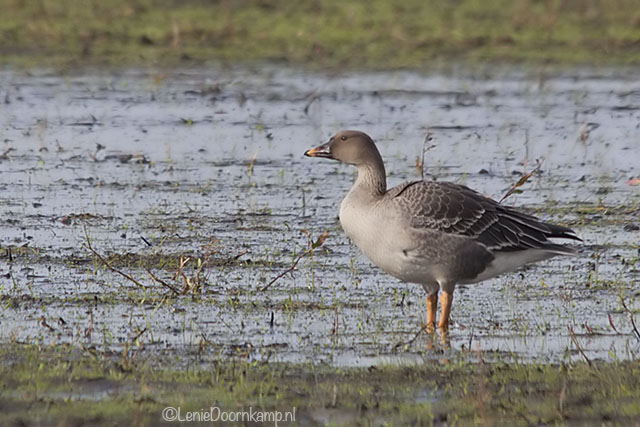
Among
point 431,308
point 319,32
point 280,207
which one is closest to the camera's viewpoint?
point 431,308

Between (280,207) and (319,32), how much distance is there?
12434 millimetres

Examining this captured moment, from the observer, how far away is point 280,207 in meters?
11.7

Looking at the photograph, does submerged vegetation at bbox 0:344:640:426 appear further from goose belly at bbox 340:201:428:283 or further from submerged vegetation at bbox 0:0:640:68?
submerged vegetation at bbox 0:0:640:68

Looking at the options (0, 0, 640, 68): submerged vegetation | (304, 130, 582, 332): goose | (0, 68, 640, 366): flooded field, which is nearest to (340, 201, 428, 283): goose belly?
(304, 130, 582, 332): goose

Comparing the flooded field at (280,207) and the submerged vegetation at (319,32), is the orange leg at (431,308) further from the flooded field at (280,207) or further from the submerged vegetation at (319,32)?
the submerged vegetation at (319,32)

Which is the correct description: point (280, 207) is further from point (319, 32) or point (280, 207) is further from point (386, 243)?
point (319, 32)

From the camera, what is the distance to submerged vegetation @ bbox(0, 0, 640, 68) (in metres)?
22.1

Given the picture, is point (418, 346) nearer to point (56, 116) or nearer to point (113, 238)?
point (113, 238)

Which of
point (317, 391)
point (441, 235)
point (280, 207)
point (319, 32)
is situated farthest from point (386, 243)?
point (319, 32)

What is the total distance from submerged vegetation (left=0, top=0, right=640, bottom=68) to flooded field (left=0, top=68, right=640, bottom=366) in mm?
1236

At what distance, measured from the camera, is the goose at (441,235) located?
7977 mm

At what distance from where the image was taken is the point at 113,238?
10297mm

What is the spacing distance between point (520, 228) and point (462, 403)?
2402 millimetres

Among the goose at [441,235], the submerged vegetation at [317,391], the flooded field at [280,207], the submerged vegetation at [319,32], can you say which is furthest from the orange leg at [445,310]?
the submerged vegetation at [319,32]
